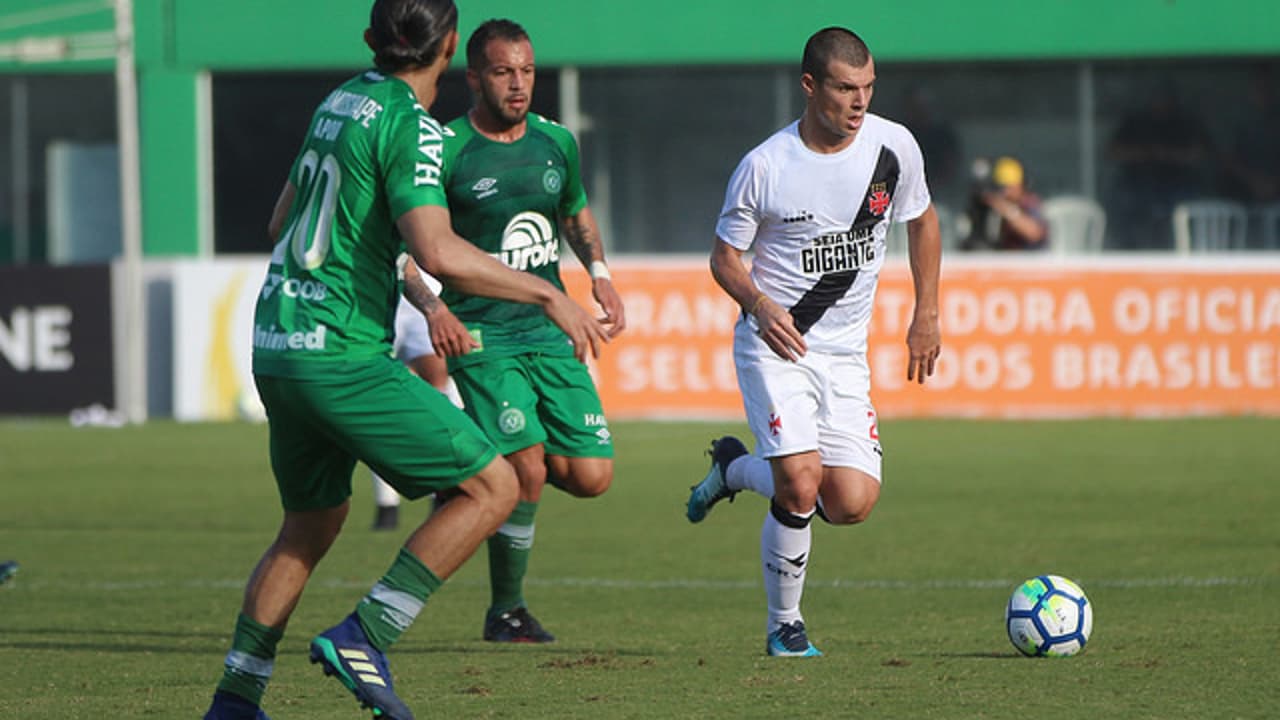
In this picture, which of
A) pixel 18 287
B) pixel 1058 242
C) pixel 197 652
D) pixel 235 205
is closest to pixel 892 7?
pixel 1058 242

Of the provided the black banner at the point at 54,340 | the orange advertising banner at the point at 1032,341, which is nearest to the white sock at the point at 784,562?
the orange advertising banner at the point at 1032,341

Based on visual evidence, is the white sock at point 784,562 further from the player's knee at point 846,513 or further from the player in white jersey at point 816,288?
the player's knee at point 846,513

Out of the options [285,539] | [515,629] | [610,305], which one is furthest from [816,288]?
[285,539]

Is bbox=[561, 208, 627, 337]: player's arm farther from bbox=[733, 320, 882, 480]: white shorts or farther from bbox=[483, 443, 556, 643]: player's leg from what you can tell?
bbox=[483, 443, 556, 643]: player's leg

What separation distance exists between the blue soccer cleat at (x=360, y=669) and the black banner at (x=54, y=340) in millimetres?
16980

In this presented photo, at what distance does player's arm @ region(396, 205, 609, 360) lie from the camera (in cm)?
587

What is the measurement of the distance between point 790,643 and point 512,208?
1.99 m

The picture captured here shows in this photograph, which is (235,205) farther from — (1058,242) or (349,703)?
(349,703)

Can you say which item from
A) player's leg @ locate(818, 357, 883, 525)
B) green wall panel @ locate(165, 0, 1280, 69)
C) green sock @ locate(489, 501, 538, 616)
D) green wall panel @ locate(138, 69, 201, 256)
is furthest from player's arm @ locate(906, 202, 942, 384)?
green wall panel @ locate(138, 69, 201, 256)

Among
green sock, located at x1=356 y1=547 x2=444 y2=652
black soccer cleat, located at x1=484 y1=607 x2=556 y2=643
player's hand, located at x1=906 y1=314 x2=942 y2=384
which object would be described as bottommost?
black soccer cleat, located at x1=484 y1=607 x2=556 y2=643

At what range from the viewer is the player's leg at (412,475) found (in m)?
6.00

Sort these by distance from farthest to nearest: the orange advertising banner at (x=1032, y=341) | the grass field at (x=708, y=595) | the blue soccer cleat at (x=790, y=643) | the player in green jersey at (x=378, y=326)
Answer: the orange advertising banner at (x=1032, y=341)
the blue soccer cleat at (x=790, y=643)
the grass field at (x=708, y=595)
the player in green jersey at (x=378, y=326)

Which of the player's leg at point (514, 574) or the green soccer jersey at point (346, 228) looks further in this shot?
the player's leg at point (514, 574)

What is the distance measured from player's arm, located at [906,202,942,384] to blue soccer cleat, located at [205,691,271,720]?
2905 mm
